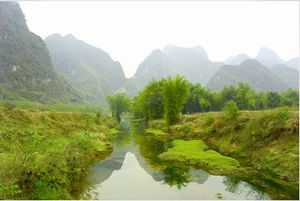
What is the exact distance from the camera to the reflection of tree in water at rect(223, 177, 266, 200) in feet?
78.6

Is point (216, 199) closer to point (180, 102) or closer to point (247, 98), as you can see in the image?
point (180, 102)

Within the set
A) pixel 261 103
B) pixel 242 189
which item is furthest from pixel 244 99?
pixel 242 189

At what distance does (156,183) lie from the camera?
88.3 feet

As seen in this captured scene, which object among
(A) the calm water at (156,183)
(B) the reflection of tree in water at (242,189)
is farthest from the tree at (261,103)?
(B) the reflection of tree in water at (242,189)

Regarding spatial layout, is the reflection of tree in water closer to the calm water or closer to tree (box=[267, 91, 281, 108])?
the calm water

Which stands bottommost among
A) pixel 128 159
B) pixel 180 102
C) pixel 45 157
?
pixel 128 159

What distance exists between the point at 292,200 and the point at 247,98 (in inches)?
3738

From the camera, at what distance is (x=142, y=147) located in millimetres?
47531

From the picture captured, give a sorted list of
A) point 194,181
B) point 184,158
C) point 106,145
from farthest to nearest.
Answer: point 106,145 < point 184,158 < point 194,181

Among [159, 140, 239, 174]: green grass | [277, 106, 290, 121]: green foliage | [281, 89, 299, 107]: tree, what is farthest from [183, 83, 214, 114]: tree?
[277, 106, 290, 121]: green foliage

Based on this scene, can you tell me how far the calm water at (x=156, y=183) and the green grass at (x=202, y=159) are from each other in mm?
1765

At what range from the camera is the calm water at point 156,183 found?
930 inches

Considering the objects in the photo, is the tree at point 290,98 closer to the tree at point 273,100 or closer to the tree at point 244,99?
the tree at point 273,100

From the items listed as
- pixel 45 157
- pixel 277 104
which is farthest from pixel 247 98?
pixel 45 157
